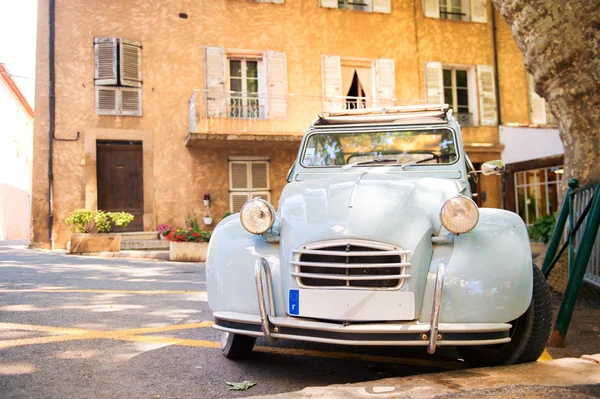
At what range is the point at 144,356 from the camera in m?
3.40

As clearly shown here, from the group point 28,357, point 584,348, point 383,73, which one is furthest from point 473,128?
point 28,357

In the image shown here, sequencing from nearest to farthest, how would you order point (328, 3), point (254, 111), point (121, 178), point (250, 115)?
point (121, 178) → point (250, 115) → point (254, 111) → point (328, 3)

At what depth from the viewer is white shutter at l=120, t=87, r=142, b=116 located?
13.7 m

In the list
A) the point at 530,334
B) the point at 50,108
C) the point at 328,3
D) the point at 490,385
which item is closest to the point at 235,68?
the point at 328,3

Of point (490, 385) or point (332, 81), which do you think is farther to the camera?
point (332, 81)

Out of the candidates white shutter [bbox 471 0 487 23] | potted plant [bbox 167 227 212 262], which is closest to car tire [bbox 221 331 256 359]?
potted plant [bbox 167 227 212 262]

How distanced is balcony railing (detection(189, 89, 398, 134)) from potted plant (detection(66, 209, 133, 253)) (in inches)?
135

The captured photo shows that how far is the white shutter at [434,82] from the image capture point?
1619 cm

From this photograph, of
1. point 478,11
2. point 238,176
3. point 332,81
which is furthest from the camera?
point 478,11

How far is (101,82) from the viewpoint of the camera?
44.3 ft

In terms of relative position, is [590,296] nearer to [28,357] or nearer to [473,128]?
[28,357]

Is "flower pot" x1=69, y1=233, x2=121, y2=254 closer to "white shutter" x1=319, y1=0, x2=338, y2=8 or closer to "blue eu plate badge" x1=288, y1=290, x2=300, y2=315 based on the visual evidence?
"white shutter" x1=319, y1=0, x2=338, y2=8

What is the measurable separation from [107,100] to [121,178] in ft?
6.76

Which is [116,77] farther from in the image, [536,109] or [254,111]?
[536,109]
